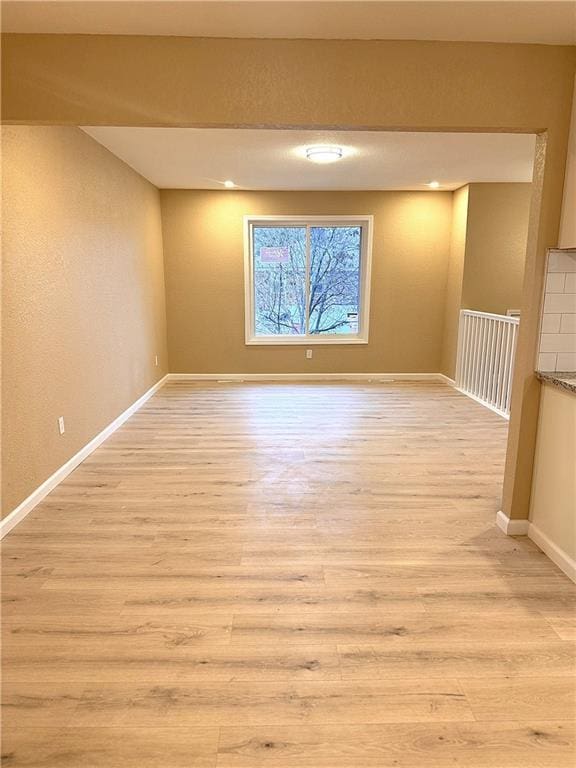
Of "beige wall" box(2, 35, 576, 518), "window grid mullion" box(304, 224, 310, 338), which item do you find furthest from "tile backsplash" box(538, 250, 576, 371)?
"window grid mullion" box(304, 224, 310, 338)

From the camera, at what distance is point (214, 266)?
6109 millimetres

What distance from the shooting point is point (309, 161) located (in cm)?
442

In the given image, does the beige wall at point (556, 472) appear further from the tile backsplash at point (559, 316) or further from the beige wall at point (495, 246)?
the beige wall at point (495, 246)

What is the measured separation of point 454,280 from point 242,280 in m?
2.82

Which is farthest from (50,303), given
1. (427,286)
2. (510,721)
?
(427,286)

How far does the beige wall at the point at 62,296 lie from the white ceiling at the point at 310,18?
2.93ft

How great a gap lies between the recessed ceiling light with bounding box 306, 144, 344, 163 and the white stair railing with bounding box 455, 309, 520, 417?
231 centimetres

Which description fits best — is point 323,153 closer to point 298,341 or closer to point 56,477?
point 298,341

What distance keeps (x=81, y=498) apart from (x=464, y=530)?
2339 millimetres

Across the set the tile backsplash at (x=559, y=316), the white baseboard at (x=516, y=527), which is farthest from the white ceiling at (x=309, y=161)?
the white baseboard at (x=516, y=527)

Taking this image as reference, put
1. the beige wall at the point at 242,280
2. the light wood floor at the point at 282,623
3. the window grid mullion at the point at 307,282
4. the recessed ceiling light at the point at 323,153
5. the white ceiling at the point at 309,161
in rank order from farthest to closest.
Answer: the window grid mullion at the point at 307,282, the beige wall at the point at 242,280, the recessed ceiling light at the point at 323,153, the white ceiling at the point at 309,161, the light wood floor at the point at 282,623

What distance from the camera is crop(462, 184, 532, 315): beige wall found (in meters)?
5.46

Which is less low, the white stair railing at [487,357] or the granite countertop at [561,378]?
the granite countertop at [561,378]

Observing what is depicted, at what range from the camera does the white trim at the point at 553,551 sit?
83.7 inches
